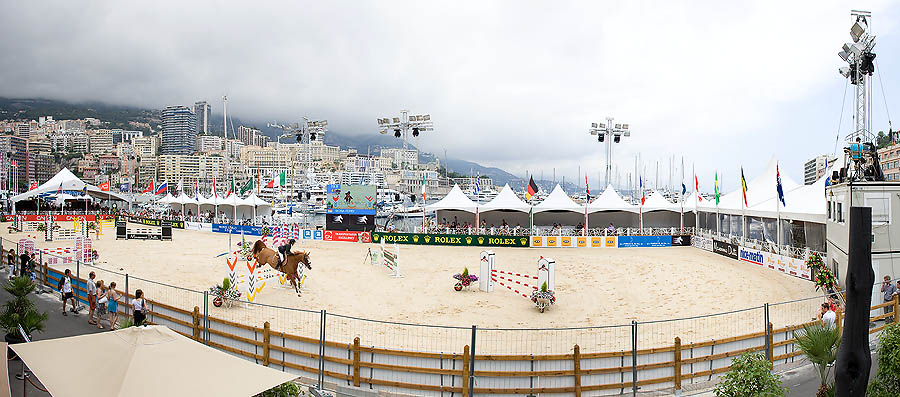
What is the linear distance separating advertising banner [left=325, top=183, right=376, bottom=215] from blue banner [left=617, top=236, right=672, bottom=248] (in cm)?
1779

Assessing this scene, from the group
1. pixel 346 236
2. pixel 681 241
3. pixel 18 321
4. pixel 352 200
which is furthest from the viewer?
pixel 352 200

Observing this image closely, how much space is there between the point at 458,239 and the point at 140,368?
28.3m

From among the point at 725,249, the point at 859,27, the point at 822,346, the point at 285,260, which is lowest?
the point at 725,249

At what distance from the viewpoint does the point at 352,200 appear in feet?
114

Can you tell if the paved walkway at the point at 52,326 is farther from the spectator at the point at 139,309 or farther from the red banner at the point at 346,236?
the red banner at the point at 346,236

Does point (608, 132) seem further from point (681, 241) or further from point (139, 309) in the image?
point (139, 309)

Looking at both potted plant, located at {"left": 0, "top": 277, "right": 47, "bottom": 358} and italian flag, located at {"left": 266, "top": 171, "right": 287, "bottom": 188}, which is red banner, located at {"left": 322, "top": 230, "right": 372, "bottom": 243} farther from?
potted plant, located at {"left": 0, "top": 277, "right": 47, "bottom": 358}

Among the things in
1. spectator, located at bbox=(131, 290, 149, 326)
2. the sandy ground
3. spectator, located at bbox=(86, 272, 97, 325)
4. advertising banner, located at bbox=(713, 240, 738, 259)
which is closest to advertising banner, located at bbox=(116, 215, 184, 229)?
the sandy ground

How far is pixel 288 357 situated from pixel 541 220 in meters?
33.0

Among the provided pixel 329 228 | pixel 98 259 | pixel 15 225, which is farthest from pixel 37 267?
pixel 15 225

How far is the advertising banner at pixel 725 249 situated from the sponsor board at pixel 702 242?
92 cm

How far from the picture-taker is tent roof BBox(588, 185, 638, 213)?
34562mm

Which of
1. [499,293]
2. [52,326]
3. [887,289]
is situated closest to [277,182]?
[499,293]

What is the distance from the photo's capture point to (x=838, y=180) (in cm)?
1511
